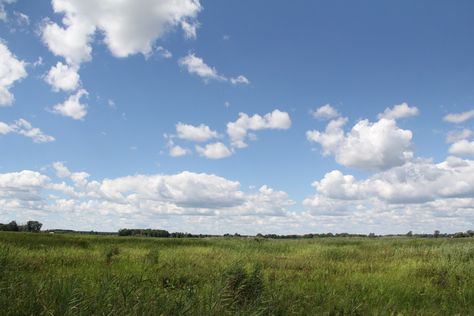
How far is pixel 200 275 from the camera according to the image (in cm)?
1288

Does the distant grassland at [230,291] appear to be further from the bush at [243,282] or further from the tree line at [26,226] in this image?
the tree line at [26,226]

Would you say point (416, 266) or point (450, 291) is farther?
point (416, 266)

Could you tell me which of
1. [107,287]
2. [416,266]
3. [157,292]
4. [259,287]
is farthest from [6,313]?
[416,266]

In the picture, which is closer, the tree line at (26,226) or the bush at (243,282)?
the bush at (243,282)

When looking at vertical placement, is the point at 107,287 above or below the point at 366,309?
above

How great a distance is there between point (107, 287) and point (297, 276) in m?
8.32

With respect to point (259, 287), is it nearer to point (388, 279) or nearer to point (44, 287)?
point (44, 287)

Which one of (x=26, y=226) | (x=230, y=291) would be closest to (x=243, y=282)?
(x=230, y=291)

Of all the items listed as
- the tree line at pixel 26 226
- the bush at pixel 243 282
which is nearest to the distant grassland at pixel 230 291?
the bush at pixel 243 282

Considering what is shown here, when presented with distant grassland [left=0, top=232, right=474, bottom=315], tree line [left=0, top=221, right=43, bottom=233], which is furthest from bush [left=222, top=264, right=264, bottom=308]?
tree line [left=0, top=221, right=43, bottom=233]

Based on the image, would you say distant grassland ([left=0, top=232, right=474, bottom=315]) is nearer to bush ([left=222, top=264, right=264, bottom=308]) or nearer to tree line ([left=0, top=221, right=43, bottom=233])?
bush ([left=222, top=264, right=264, bottom=308])

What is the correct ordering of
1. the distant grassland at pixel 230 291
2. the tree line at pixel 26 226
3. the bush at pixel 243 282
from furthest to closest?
the tree line at pixel 26 226, the bush at pixel 243 282, the distant grassland at pixel 230 291

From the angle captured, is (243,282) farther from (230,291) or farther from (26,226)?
(26,226)

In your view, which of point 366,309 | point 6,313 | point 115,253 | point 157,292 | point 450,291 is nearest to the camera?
point 6,313
